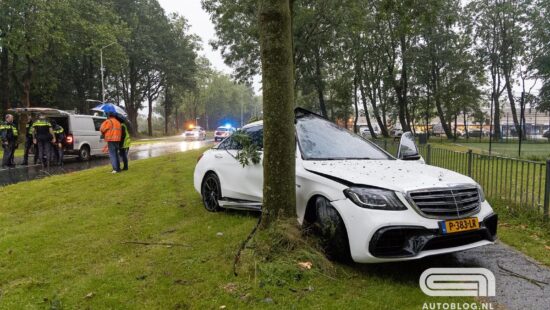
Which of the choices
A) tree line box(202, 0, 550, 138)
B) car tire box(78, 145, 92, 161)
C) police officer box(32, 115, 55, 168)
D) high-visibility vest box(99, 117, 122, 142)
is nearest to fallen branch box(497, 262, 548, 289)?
high-visibility vest box(99, 117, 122, 142)

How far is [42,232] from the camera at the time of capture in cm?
586

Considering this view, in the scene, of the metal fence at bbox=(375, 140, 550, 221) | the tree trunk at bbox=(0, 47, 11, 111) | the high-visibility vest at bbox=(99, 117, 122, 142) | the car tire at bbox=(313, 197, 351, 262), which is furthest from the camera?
the tree trunk at bbox=(0, 47, 11, 111)

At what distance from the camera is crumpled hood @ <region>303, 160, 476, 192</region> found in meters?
4.16

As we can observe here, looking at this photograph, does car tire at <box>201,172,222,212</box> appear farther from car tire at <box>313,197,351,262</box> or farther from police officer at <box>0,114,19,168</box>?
police officer at <box>0,114,19,168</box>

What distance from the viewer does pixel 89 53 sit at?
37.1 metres

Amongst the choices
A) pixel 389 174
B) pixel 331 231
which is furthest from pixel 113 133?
pixel 389 174

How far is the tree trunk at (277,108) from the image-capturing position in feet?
15.0

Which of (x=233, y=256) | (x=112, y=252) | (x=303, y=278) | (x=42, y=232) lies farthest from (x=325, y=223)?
(x=42, y=232)

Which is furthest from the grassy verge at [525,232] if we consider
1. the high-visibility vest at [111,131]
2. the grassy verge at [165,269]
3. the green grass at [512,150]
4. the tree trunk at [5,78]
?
the tree trunk at [5,78]

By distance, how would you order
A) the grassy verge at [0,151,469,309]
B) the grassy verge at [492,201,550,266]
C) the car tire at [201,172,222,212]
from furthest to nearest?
the car tire at [201,172,222,212], the grassy verge at [492,201,550,266], the grassy verge at [0,151,469,309]

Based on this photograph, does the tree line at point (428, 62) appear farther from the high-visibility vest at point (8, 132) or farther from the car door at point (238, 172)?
the car door at point (238, 172)

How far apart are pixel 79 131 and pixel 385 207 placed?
55.8 ft

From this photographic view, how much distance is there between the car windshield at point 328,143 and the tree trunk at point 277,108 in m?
0.79

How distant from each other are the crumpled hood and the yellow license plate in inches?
14.6
